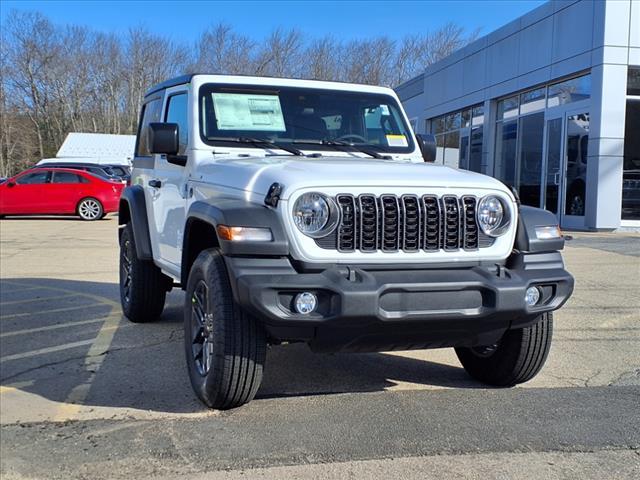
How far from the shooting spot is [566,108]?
1686 cm

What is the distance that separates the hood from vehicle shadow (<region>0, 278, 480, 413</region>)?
143 cm

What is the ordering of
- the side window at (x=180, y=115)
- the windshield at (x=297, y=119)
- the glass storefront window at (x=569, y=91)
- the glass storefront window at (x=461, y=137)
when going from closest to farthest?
the windshield at (x=297, y=119) → the side window at (x=180, y=115) → the glass storefront window at (x=569, y=91) → the glass storefront window at (x=461, y=137)

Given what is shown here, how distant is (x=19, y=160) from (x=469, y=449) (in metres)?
71.2

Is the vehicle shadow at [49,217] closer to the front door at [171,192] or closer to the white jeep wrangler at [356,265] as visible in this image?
the front door at [171,192]

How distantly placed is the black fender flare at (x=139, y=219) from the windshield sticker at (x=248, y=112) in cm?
148

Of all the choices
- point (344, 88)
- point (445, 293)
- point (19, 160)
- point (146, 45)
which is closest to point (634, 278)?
point (344, 88)

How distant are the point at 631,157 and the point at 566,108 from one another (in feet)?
6.99

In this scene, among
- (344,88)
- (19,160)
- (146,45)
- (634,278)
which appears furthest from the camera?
(19,160)

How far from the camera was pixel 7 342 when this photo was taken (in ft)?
18.2

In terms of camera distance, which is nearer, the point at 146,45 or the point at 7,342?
the point at 7,342

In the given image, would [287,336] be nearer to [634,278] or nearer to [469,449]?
[469,449]

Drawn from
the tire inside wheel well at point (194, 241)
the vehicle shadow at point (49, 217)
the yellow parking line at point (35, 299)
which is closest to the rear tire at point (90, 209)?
the vehicle shadow at point (49, 217)

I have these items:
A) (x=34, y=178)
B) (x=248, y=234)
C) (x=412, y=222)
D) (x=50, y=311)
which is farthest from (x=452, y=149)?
(x=248, y=234)

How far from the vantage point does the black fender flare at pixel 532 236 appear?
3.87 meters
